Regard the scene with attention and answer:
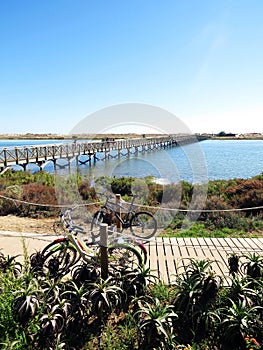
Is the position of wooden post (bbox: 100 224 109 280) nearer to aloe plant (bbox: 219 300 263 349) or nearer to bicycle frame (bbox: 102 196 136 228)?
aloe plant (bbox: 219 300 263 349)

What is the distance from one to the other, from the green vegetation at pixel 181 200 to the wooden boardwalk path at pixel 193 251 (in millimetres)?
615

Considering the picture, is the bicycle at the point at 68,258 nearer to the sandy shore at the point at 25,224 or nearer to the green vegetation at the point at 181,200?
the green vegetation at the point at 181,200

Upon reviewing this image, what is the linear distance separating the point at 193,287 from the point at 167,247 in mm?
2057

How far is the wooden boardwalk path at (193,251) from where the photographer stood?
149 inches

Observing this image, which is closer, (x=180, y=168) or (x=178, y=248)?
(x=178, y=248)

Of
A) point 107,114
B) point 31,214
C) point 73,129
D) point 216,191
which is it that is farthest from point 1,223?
point 216,191

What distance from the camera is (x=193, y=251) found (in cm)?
443

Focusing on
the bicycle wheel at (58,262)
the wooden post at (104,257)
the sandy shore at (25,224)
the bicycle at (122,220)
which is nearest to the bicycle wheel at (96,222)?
the bicycle at (122,220)

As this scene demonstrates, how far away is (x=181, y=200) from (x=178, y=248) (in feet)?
13.0

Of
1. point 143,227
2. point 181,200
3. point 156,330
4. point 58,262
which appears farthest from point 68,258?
point 181,200

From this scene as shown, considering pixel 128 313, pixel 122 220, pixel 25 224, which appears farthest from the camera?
pixel 25 224

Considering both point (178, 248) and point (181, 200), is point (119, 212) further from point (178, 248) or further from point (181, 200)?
point (181, 200)

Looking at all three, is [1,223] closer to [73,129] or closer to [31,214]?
[31,214]

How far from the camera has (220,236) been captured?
17.8ft
